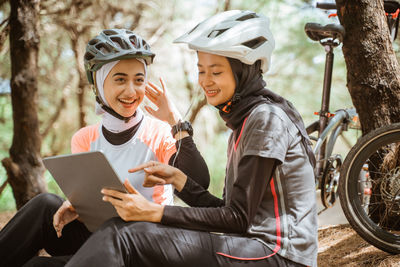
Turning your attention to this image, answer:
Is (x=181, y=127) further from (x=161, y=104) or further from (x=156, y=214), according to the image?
(x=156, y=214)

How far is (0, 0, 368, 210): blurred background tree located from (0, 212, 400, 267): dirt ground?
13.0ft

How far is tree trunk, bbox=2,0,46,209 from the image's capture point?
4160 millimetres

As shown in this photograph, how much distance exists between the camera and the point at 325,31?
3240 mm

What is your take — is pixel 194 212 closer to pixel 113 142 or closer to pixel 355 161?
pixel 113 142

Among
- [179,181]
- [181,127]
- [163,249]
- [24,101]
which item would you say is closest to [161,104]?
[181,127]

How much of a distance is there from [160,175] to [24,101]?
298cm

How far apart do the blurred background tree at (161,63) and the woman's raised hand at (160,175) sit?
4879 mm

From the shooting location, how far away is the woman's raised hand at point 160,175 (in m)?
1.68

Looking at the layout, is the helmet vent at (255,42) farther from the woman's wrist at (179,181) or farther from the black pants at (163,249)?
the black pants at (163,249)

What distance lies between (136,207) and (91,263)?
0.78ft

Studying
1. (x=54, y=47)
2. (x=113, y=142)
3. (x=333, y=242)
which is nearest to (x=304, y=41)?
(x=54, y=47)

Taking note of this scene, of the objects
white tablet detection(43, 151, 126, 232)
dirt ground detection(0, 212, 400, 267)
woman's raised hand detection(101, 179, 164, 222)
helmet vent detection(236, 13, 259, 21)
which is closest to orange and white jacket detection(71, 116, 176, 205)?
white tablet detection(43, 151, 126, 232)

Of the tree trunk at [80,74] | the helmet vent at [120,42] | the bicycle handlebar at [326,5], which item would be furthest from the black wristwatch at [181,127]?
the tree trunk at [80,74]

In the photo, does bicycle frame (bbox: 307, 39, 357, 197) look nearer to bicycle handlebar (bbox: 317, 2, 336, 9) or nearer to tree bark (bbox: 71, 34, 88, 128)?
bicycle handlebar (bbox: 317, 2, 336, 9)
